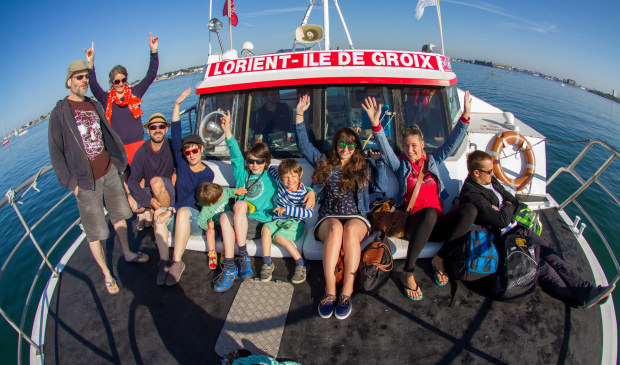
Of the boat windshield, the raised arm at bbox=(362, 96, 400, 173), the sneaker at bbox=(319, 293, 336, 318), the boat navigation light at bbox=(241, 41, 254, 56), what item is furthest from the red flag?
the sneaker at bbox=(319, 293, 336, 318)

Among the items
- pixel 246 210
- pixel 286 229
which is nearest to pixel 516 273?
pixel 286 229

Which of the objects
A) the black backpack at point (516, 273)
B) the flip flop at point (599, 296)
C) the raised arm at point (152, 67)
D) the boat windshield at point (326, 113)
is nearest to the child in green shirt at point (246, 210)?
the boat windshield at point (326, 113)

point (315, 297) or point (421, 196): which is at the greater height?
point (421, 196)

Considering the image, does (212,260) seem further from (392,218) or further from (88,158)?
(392,218)

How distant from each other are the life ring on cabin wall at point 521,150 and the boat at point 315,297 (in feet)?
0.09

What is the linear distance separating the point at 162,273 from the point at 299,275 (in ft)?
5.03

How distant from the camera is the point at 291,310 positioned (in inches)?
107

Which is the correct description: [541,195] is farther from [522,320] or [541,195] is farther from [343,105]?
[343,105]

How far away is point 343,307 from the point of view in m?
2.63

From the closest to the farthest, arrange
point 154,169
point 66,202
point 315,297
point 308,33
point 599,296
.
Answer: point 599,296, point 315,297, point 154,169, point 308,33, point 66,202

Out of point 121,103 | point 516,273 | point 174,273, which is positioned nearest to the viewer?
point 516,273

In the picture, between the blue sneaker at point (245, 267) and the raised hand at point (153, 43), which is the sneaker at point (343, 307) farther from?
the raised hand at point (153, 43)

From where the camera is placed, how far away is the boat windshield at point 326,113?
A: 3.99m

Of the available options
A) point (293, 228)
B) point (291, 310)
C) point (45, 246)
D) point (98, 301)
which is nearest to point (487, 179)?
point (293, 228)
